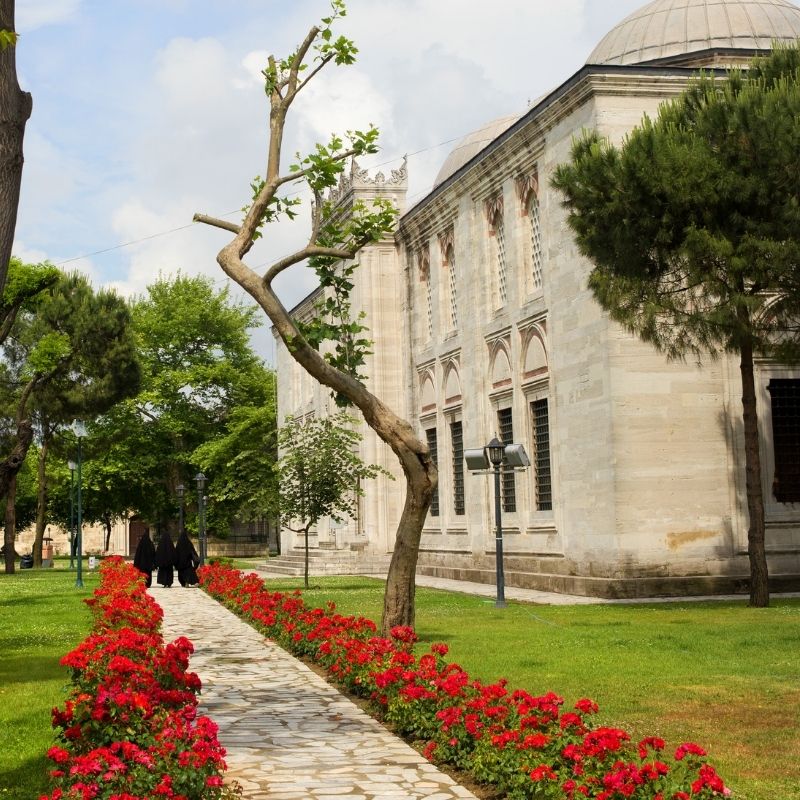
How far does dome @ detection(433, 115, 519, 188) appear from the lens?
41.4m

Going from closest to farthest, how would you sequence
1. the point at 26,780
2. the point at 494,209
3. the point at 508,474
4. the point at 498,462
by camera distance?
1. the point at 26,780
2. the point at 498,462
3. the point at 508,474
4. the point at 494,209

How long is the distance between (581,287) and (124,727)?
18826 millimetres

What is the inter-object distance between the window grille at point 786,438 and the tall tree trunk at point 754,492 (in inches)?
169

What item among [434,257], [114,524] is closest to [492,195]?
[434,257]

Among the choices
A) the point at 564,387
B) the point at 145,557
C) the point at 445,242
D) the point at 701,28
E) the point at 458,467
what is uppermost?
the point at 701,28

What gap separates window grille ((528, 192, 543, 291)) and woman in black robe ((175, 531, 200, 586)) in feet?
38.5

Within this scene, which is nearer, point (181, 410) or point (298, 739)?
point (298, 739)

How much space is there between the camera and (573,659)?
13.2m

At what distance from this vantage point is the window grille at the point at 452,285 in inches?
1340

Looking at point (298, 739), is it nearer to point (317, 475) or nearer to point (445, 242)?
point (317, 475)

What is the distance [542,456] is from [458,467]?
646 cm

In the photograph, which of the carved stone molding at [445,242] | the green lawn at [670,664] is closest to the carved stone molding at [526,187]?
Answer: the carved stone molding at [445,242]

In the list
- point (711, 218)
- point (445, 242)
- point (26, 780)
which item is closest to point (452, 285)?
point (445, 242)

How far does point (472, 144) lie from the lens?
137ft
